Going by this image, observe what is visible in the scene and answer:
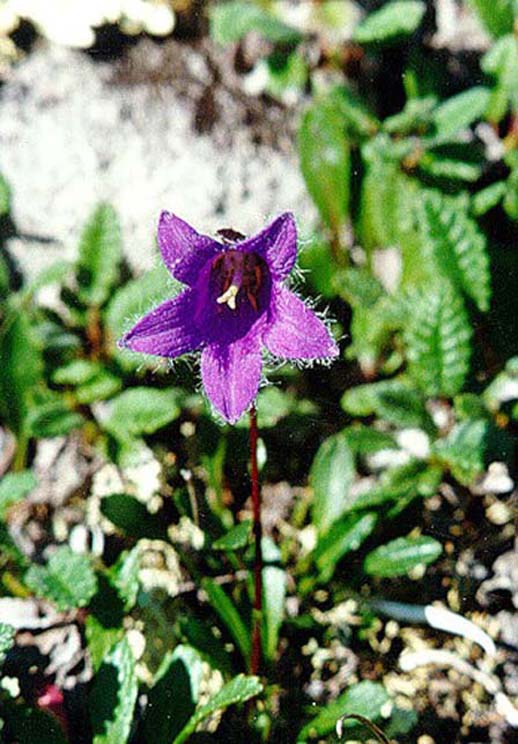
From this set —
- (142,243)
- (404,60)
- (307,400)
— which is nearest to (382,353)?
(307,400)

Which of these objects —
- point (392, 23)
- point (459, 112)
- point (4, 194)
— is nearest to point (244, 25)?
point (392, 23)

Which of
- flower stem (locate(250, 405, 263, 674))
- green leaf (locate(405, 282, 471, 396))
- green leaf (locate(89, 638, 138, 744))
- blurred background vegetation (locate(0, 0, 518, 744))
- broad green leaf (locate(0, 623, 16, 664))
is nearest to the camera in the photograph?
broad green leaf (locate(0, 623, 16, 664))

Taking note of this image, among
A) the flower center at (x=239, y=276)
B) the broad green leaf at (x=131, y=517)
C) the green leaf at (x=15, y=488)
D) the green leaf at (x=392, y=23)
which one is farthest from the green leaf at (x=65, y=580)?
the green leaf at (x=392, y=23)

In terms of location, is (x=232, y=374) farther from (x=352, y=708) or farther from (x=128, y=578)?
(x=352, y=708)

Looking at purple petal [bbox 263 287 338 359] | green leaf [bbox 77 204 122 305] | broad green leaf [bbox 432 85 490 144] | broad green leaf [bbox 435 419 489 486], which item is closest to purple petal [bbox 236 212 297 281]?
purple petal [bbox 263 287 338 359]

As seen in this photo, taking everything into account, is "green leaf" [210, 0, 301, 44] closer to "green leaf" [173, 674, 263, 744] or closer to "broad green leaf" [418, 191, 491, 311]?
"broad green leaf" [418, 191, 491, 311]
